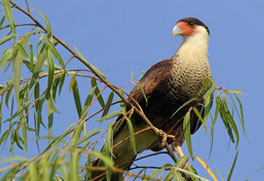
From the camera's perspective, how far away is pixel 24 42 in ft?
9.59

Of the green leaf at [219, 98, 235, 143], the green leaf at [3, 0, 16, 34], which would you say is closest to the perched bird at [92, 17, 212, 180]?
the green leaf at [219, 98, 235, 143]

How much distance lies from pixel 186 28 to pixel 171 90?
2.21 ft

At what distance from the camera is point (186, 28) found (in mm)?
4453

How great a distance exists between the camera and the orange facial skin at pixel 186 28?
443 centimetres

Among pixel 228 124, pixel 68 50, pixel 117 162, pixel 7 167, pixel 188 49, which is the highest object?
pixel 68 50

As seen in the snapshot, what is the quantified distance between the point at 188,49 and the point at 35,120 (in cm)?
160

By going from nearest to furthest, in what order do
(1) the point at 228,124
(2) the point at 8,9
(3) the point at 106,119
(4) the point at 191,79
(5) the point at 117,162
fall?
(2) the point at 8,9
(3) the point at 106,119
(1) the point at 228,124
(4) the point at 191,79
(5) the point at 117,162

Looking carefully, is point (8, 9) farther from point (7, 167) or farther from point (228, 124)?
point (228, 124)

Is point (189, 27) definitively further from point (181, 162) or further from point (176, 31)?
point (181, 162)

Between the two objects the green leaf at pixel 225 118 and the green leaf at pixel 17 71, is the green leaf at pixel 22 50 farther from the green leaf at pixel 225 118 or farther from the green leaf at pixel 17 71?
the green leaf at pixel 225 118

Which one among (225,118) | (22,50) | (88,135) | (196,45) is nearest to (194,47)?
(196,45)

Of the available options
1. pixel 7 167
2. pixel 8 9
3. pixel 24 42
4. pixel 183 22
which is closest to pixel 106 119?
pixel 24 42

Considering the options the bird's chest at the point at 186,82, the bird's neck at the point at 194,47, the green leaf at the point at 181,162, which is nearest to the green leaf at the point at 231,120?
the green leaf at the point at 181,162

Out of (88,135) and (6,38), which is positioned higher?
(6,38)
